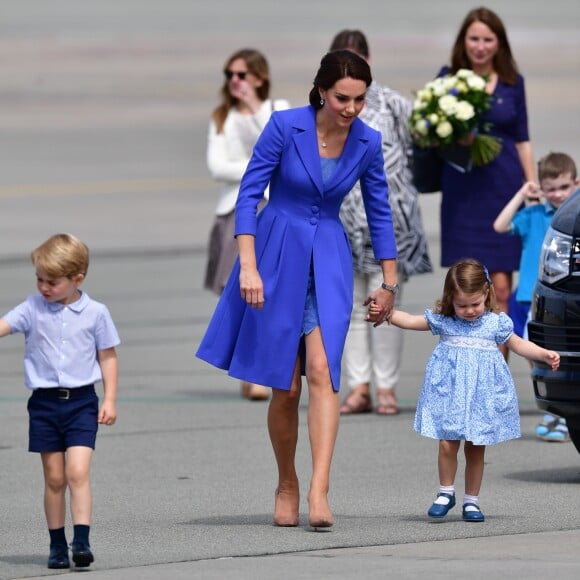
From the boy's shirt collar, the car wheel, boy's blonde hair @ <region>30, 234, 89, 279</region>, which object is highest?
boy's blonde hair @ <region>30, 234, 89, 279</region>

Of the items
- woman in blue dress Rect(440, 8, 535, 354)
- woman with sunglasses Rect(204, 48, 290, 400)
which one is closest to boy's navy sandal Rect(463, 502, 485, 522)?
woman in blue dress Rect(440, 8, 535, 354)

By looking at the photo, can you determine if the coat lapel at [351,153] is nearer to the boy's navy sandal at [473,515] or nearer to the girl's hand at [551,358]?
the girl's hand at [551,358]

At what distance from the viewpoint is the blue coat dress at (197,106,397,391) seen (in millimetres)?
7469

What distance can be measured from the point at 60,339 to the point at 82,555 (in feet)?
2.36

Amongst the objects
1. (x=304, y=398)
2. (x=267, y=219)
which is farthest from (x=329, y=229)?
(x=304, y=398)

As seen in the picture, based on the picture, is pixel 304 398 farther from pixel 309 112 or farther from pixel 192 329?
pixel 309 112

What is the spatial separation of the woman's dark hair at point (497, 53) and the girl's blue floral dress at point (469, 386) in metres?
3.40

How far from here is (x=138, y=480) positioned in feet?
28.3

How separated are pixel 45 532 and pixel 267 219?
1.43 metres

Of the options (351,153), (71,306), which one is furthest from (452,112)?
(71,306)

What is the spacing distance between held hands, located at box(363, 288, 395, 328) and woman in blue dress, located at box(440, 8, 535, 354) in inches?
122

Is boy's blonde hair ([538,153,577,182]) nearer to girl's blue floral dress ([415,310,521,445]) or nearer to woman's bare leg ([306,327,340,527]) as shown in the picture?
girl's blue floral dress ([415,310,521,445])

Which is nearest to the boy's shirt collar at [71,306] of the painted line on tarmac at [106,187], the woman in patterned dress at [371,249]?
the woman in patterned dress at [371,249]

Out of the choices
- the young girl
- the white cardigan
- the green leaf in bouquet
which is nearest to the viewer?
the young girl
